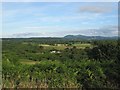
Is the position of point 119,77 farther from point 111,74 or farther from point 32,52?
point 32,52

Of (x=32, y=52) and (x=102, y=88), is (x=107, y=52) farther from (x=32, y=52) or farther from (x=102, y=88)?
(x=32, y=52)

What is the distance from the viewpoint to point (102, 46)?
26.6 ft

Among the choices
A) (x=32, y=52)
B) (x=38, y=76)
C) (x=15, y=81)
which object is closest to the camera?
(x=15, y=81)

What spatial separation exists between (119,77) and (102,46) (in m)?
A: 4.47

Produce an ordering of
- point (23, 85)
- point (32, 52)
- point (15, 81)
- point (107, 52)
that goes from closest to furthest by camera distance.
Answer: point (23, 85)
point (15, 81)
point (107, 52)
point (32, 52)

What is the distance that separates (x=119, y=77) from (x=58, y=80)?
103 cm

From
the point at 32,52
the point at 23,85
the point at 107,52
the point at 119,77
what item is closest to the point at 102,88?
the point at 119,77

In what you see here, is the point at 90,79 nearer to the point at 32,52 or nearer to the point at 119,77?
the point at 119,77

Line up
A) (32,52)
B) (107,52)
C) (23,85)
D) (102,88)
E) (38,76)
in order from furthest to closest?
(32,52) → (107,52) → (38,76) → (23,85) → (102,88)

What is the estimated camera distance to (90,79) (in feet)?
13.3

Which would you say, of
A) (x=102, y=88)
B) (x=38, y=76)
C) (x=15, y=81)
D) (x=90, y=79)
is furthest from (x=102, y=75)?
(x=15, y=81)

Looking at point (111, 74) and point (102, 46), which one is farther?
point (102, 46)

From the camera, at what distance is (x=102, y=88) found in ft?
11.8

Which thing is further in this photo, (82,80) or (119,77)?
(82,80)
